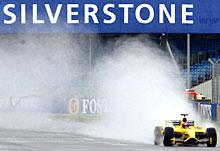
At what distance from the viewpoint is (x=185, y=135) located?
83.9 ft

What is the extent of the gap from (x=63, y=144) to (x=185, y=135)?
3.75 meters

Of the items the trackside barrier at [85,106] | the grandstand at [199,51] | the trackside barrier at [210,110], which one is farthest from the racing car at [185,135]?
the grandstand at [199,51]

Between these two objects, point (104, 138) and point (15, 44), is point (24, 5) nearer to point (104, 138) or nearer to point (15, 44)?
point (15, 44)

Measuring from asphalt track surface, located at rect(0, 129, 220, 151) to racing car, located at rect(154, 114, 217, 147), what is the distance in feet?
0.90

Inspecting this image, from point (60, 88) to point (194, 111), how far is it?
12622mm

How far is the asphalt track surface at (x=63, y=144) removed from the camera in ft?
76.5

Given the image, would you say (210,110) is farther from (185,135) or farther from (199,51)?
(199,51)

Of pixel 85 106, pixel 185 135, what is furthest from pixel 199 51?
pixel 185 135

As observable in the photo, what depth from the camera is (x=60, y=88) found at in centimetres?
5391

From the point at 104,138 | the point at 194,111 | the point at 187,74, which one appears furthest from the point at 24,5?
the point at 104,138

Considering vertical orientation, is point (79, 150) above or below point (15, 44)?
below

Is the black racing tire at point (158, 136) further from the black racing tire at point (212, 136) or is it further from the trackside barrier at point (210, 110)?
the trackside barrier at point (210, 110)

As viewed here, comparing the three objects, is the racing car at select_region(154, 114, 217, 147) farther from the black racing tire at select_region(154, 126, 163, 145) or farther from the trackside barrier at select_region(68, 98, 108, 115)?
the trackside barrier at select_region(68, 98, 108, 115)

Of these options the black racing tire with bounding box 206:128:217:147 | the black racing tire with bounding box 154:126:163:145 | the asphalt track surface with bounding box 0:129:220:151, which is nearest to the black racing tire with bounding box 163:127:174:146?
the asphalt track surface with bounding box 0:129:220:151
